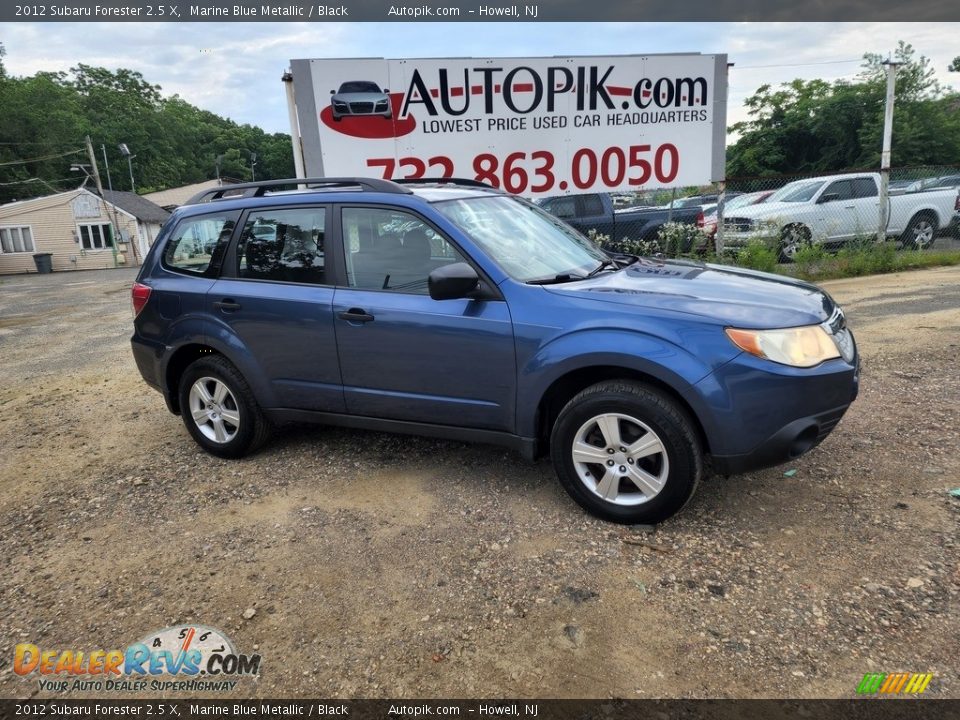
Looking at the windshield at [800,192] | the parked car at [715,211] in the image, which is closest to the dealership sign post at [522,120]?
the parked car at [715,211]

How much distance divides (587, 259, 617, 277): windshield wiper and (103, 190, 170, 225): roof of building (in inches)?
1713

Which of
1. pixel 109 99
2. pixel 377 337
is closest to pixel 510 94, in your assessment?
pixel 377 337

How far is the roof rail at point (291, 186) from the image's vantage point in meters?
3.98

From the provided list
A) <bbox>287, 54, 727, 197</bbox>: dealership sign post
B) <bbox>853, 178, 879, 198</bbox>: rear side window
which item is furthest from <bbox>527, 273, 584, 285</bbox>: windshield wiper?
<bbox>853, 178, 879, 198</bbox>: rear side window

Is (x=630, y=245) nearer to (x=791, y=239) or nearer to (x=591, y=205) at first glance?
(x=591, y=205)

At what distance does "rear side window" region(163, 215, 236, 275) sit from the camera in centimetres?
437

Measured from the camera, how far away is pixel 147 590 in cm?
304

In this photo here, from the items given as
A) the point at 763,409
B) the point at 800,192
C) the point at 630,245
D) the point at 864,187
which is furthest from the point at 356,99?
the point at 864,187

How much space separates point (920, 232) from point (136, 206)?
151 ft

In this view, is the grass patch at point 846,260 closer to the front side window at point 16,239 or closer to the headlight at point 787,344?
the headlight at point 787,344

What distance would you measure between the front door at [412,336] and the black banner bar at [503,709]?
1.52 meters

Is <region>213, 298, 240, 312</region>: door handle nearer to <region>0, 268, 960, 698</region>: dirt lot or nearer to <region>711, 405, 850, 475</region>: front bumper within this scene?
<region>0, 268, 960, 698</region>: dirt lot

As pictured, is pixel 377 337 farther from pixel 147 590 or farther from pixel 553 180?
pixel 553 180

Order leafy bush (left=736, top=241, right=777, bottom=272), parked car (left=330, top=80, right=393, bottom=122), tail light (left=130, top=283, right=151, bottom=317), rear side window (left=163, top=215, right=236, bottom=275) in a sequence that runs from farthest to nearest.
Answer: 1. leafy bush (left=736, top=241, right=777, bottom=272)
2. parked car (left=330, top=80, right=393, bottom=122)
3. tail light (left=130, top=283, right=151, bottom=317)
4. rear side window (left=163, top=215, right=236, bottom=275)
